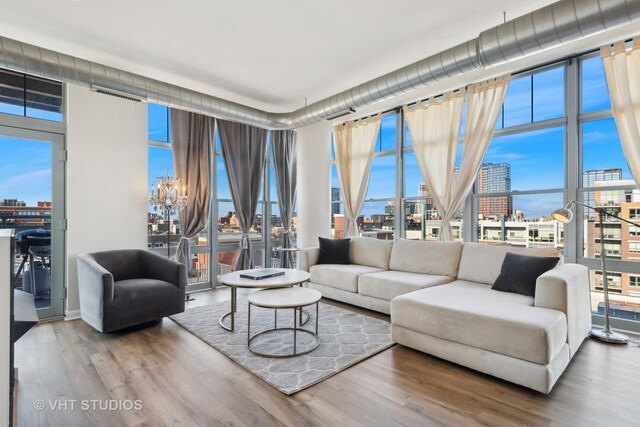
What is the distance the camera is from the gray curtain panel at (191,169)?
197 inches

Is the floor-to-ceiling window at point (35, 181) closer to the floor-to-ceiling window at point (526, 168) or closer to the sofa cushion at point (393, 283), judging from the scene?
the sofa cushion at point (393, 283)

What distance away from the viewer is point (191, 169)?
5121 mm

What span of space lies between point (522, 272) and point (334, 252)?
2588mm

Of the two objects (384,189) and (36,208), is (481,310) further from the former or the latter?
(36,208)

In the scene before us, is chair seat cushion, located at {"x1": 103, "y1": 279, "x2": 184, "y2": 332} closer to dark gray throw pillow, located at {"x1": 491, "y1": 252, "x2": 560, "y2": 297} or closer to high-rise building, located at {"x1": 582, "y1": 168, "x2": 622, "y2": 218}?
dark gray throw pillow, located at {"x1": 491, "y1": 252, "x2": 560, "y2": 297}

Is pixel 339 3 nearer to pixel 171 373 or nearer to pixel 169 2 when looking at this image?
pixel 169 2

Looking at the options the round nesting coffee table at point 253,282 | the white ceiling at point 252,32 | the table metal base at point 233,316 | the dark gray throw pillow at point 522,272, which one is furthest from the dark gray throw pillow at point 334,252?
the white ceiling at point 252,32

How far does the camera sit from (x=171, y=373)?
257 cm

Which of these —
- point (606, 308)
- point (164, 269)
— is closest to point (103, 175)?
point (164, 269)

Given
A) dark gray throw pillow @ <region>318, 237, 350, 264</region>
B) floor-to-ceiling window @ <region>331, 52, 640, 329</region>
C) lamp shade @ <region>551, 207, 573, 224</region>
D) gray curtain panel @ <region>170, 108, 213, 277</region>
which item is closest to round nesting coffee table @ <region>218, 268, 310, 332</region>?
dark gray throw pillow @ <region>318, 237, 350, 264</region>

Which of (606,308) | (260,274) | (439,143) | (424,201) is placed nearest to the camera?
(606,308)

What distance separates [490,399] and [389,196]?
3.81 meters

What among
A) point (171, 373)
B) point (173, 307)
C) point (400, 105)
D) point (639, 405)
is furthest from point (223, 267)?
point (639, 405)

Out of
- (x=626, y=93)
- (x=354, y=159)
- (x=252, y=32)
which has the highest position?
(x=252, y=32)
